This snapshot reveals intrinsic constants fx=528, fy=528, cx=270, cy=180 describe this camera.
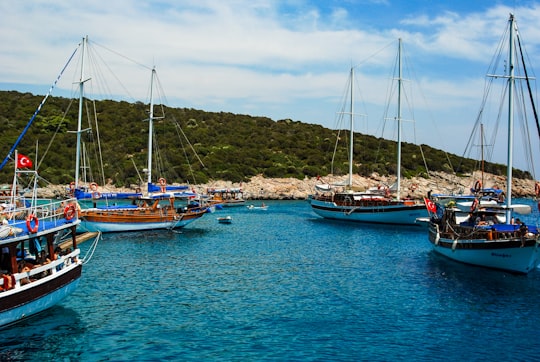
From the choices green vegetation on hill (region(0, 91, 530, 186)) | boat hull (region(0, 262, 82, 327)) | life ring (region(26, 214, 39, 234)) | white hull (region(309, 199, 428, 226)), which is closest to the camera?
boat hull (region(0, 262, 82, 327))

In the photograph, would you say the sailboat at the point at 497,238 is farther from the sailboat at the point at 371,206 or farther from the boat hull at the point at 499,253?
the sailboat at the point at 371,206

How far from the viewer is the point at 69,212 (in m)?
22.0

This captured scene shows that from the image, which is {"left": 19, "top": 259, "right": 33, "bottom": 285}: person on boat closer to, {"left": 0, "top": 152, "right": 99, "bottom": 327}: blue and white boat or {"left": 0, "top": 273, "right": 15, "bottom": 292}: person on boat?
{"left": 0, "top": 152, "right": 99, "bottom": 327}: blue and white boat

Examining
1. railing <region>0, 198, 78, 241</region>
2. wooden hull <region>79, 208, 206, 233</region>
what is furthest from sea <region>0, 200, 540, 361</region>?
wooden hull <region>79, 208, 206, 233</region>

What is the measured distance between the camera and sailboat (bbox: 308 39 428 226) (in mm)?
55062

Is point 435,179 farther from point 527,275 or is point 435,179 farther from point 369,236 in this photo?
point 527,275

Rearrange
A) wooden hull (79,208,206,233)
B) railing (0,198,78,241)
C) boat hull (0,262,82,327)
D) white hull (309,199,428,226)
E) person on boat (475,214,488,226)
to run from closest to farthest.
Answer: boat hull (0,262,82,327)
railing (0,198,78,241)
person on boat (475,214,488,226)
wooden hull (79,208,206,233)
white hull (309,199,428,226)

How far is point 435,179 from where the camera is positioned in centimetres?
10931

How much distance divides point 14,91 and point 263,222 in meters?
106

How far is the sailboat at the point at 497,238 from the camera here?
91.9ft

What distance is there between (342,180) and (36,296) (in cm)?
8450

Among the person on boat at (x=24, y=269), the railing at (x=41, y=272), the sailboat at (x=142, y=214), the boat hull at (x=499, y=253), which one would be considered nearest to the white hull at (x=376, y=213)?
the sailboat at (x=142, y=214)

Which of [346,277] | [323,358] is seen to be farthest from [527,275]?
[323,358]

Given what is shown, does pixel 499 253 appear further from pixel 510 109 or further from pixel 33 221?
pixel 33 221
